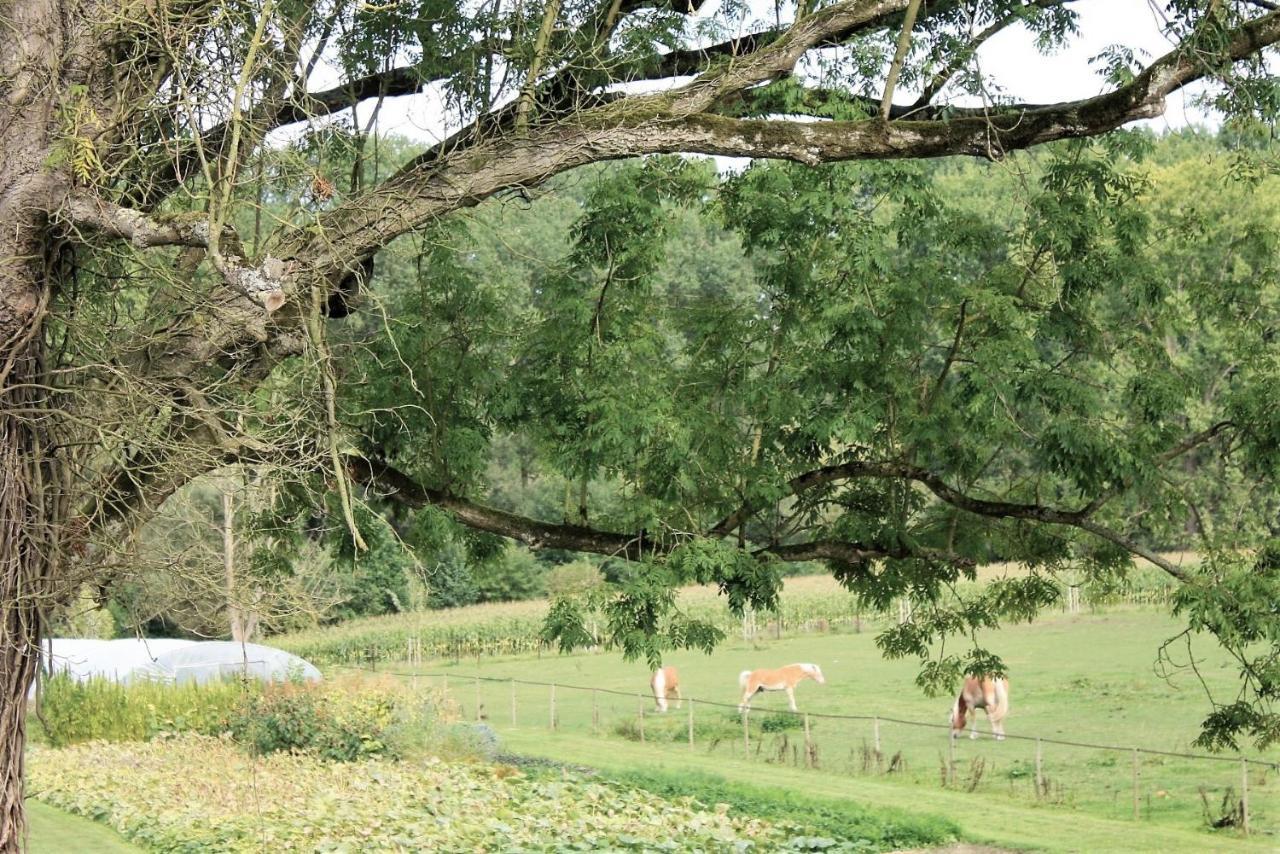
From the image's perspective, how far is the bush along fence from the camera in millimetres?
17016

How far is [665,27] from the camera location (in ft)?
33.0

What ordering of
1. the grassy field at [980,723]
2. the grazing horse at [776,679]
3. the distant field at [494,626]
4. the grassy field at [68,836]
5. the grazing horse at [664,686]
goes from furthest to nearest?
the distant field at [494,626]
the grazing horse at [664,686]
the grazing horse at [776,679]
the grassy field at [980,723]
the grassy field at [68,836]

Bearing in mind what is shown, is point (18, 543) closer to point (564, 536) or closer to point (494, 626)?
point (564, 536)

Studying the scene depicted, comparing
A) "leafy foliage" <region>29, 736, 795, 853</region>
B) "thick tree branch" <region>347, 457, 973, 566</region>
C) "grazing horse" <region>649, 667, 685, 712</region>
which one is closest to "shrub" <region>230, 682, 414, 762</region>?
"leafy foliage" <region>29, 736, 795, 853</region>

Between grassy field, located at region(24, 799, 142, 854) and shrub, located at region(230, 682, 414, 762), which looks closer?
grassy field, located at region(24, 799, 142, 854)

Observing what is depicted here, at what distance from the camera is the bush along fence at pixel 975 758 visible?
17.0m

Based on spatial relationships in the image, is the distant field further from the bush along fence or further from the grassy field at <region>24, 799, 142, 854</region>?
the grassy field at <region>24, 799, 142, 854</region>

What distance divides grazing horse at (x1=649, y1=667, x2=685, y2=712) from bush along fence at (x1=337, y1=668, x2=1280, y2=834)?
337mm

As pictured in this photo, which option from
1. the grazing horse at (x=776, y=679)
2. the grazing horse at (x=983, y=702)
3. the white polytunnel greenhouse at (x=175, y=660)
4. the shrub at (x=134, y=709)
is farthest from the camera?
the grazing horse at (x=776, y=679)

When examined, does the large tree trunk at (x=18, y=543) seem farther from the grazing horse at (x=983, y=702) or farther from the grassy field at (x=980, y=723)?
the grazing horse at (x=983, y=702)

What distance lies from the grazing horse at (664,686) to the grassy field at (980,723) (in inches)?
24.3

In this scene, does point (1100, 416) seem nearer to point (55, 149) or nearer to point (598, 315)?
point (598, 315)

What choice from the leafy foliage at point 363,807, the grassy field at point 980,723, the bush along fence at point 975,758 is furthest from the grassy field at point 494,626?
the leafy foliage at point 363,807

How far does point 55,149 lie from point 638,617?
17.6ft
